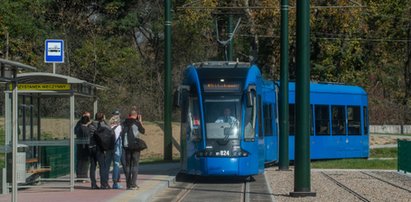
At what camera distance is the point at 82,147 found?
71.1ft

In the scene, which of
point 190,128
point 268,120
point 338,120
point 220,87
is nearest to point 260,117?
point 220,87

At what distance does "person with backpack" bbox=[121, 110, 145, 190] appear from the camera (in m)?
20.0

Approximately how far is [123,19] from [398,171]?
28776 millimetres

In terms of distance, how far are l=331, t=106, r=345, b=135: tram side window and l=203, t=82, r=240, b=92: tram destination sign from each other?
37.4ft

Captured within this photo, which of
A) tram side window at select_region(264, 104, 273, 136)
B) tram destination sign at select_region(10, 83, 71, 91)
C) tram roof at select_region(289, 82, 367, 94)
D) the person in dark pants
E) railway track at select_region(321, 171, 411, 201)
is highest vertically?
tram roof at select_region(289, 82, 367, 94)

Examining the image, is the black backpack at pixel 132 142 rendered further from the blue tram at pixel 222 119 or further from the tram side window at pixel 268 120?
the tram side window at pixel 268 120

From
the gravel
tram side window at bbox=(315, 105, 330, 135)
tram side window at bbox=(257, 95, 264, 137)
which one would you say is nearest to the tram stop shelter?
tram side window at bbox=(257, 95, 264, 137)

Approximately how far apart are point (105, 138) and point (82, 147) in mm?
2011

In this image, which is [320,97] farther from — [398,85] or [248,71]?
[398,85]

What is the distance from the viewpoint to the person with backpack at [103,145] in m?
19.8

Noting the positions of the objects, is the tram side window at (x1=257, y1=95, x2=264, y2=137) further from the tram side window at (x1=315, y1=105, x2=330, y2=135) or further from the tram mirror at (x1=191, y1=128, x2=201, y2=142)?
the tram side window at (x1=315, y1=105, x2=330, y2=135)

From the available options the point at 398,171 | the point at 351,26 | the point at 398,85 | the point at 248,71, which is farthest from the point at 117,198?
the point at 398,85

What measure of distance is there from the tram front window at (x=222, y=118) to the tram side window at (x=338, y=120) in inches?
452

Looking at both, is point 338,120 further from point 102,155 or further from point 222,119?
point 102,155
